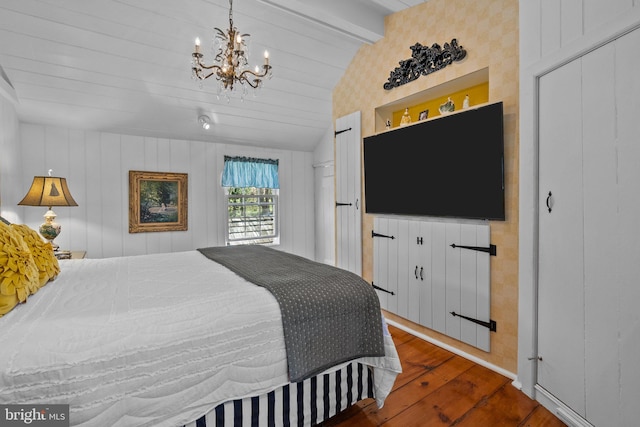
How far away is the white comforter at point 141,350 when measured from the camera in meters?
1.01

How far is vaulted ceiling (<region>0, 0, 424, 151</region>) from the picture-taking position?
8.82 ft

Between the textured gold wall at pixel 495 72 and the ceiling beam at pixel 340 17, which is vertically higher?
the ceiling beam at pixel 340 17

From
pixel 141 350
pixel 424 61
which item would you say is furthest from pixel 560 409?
pixel 424 61

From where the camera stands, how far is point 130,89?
3.38 metres

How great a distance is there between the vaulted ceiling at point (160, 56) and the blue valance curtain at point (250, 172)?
565mm

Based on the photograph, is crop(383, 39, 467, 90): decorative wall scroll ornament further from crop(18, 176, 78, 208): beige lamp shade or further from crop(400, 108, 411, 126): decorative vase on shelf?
crop(18, 176, 78, 208): beige lamp shade

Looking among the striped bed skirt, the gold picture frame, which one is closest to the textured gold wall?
the striped bed skirt

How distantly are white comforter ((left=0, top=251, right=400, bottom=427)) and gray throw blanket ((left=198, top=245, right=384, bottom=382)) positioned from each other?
0.07m

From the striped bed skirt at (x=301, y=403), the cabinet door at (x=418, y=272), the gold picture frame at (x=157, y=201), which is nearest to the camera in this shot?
the striped bed skirt at (x=301, y=403)

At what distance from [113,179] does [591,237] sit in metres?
4.61

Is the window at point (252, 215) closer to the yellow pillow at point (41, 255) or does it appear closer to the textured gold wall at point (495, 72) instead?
the textured gold wall at point (495, 72)

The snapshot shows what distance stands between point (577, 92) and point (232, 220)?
4.19 m

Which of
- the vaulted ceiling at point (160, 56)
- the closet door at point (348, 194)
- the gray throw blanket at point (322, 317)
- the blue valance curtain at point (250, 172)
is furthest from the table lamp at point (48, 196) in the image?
the closet door at point (348, 194)

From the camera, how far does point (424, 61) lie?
2.77 metres
